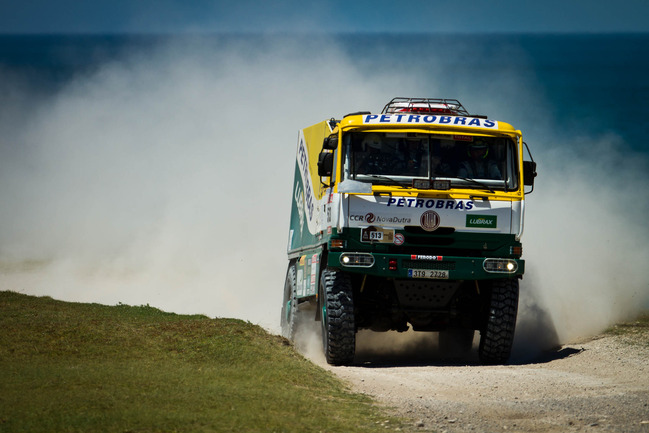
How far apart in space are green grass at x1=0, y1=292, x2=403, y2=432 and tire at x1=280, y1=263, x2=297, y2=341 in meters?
2.70

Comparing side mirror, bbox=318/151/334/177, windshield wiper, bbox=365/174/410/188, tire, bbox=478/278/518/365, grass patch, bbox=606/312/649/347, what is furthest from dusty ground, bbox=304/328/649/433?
side mirror, bbox=318/151/334/177

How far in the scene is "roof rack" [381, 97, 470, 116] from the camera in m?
15.3

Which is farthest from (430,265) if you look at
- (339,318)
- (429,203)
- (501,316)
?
(339,318)

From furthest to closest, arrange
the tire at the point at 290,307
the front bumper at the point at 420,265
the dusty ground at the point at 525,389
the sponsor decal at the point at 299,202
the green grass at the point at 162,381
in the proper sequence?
the sponsor decal at the point at 299,202
the tire at the point at 290,307
the front bumper at the point at 420,265
the dusty ground at the point at 525,389
the green grass at the point at 162,381

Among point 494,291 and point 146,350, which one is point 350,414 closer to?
point 146,350

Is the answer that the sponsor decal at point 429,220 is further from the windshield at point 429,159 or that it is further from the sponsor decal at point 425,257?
the windshield at point 429,159

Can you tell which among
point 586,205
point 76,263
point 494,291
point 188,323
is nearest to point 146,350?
point 188,323

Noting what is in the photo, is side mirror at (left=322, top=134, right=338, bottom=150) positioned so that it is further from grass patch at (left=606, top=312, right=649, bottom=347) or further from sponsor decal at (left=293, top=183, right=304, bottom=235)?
grass patch at (left=606, top=312, right=649, bottom=347)

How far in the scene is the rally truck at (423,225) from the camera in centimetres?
1338

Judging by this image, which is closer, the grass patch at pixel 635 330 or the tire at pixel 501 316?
the tire at pixel 501 316

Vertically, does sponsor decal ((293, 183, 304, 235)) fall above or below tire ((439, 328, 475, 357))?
above

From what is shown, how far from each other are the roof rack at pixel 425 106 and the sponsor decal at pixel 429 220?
235cm

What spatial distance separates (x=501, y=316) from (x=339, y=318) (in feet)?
7.82

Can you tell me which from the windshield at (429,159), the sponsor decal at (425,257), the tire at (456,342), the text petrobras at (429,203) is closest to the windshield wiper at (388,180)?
→ the windshield at (429,159)
